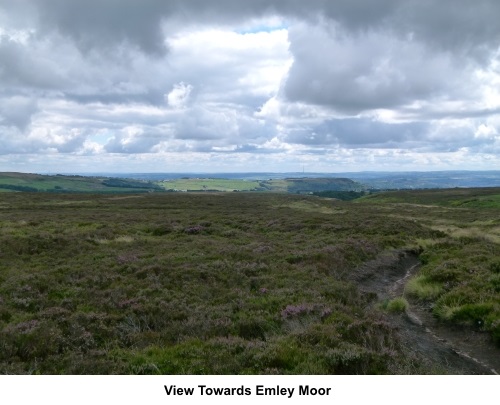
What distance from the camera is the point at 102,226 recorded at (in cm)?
3138

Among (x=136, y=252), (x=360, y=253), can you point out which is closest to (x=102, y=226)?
(x=136, y=252)

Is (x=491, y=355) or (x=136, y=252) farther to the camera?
(x=136, y=252)

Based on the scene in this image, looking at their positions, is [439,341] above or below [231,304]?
below

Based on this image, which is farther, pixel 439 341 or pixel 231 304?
pixel 231 304

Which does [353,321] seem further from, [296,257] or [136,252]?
[136,252]

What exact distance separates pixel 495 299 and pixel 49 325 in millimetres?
13421

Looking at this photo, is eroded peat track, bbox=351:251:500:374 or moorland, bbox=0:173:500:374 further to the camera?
eroded peat track, bbox=351:251:500:374

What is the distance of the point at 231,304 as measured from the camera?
12.8 metres

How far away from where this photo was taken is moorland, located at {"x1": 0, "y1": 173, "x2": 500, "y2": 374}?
8438 mm

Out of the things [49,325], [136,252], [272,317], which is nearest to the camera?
[49,325]

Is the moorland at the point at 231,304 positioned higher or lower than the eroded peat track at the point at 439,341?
higher

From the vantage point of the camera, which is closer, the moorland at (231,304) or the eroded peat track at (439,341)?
the moorland at (231,304)

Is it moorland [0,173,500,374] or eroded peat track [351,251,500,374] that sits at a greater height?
moorland [0,173,500,374]

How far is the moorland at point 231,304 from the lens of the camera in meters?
8.44
